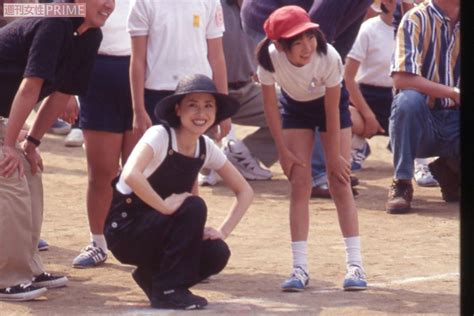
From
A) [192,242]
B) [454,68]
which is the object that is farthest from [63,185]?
[192,242]

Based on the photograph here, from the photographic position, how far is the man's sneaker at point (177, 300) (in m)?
6.47

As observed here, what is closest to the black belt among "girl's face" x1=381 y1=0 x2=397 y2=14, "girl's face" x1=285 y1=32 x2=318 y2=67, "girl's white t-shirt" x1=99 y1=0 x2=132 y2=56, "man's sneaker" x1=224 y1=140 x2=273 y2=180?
"man's sneaker" x1=224 y1=140 x2=273 y2=180

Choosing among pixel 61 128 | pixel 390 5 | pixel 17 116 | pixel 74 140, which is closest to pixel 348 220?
pixel 17 116

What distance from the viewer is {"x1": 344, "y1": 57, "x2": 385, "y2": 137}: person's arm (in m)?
10.2

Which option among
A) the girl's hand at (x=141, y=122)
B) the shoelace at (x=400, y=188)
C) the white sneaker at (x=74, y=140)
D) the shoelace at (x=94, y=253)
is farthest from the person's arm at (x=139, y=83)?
the white sneaker at (x=74, y=140)

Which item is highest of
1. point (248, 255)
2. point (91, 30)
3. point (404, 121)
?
point (91, 30)

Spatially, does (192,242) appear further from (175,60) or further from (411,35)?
(411,35)

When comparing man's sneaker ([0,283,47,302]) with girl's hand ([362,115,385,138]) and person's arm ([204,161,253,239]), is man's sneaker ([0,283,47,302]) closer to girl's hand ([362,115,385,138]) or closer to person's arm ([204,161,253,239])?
person's arm ([204,161,253,239])

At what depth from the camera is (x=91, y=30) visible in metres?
6.95

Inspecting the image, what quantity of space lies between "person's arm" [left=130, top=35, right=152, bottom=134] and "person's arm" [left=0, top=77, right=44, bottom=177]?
0.79 m

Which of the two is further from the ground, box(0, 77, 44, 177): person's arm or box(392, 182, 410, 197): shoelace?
box(0, 77, 44, 177): person's arm

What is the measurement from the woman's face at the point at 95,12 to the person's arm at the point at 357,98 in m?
3.61

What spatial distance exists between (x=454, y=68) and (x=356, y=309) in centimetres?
314

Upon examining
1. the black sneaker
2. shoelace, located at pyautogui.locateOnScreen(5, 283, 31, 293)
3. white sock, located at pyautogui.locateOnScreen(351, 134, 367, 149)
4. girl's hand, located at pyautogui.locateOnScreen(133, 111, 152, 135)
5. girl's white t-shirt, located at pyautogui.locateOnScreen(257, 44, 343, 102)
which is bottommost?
shoelace, located at pyautogui.locateOnScreen(5, 283, 31, 293)
